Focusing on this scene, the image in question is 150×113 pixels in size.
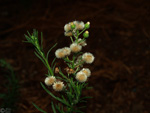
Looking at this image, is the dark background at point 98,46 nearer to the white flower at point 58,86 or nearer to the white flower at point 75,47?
the white flower at point 58,86

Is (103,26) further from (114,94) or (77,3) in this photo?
(114,94)

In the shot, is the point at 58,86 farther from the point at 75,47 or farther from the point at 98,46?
the point at 98,46

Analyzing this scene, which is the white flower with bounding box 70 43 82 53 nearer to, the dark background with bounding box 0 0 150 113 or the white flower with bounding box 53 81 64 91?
the white flower with bounding box 53 81 64 91

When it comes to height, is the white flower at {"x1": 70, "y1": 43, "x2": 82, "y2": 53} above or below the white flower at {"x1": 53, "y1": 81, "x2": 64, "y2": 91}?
above

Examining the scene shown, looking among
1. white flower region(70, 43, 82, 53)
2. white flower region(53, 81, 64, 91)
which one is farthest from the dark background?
white flower region(70, 43, 82, 53)

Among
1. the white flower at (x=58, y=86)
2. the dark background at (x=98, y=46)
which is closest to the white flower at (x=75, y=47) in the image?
the white flower at (x=58, y=86)

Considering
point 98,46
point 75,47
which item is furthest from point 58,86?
point 98,46

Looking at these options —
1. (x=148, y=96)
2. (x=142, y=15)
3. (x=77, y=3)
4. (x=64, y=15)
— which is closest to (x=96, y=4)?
(x=77, y=3)

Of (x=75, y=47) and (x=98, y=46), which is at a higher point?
(x=75, y=47)
